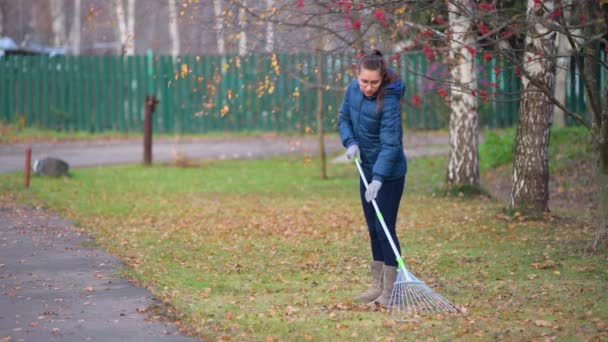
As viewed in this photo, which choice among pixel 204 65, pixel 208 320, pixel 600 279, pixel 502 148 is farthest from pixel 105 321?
pixel 204 65

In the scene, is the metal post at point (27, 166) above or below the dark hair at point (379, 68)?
below

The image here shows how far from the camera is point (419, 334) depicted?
631cm

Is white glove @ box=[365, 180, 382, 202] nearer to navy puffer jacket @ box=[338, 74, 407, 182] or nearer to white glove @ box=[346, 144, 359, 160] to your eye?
navy puffer jacket @ box=[338, 74, 407, 182]

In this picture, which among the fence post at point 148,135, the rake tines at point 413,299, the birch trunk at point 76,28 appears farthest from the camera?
the birch trunk at point 76,28

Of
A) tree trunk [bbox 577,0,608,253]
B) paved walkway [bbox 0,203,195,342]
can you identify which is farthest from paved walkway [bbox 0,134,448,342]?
tree trunk [bbox 577,0,608,253]

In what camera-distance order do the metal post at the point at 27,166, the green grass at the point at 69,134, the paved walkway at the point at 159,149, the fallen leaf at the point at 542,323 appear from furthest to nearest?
the green grass at the point at 69,134
the paved walkway at the point at 159,149
the metal post at the point at 27,166
the fallen leaf at the point at 542,323

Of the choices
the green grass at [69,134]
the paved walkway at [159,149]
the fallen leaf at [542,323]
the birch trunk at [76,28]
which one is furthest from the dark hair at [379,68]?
the birch trunk at [76,28]

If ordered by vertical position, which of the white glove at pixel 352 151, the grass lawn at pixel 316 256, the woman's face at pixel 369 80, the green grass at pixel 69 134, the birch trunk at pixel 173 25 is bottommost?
the grass lawn at pixel 316 256

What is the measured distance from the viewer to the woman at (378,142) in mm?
6945

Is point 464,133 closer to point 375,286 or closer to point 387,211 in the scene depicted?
point 375,286

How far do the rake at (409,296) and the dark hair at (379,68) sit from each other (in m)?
0.53

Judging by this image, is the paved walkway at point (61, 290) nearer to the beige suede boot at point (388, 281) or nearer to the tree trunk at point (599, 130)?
the beige suede boot at point (388, 281)

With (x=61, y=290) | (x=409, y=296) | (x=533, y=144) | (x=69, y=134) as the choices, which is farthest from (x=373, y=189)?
(x=69, y=134)

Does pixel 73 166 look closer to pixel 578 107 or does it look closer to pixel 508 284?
pixel 578 107
